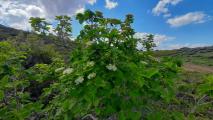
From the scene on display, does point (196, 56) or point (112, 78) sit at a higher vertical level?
point (112, 78)

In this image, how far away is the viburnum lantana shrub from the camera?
5867 millimetres

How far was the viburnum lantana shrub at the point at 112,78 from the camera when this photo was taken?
587 cm

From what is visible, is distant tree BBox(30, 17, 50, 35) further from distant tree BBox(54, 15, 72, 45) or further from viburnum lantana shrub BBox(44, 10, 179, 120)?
viburnum lantana shrub BBox(44, 10, 179, 120)

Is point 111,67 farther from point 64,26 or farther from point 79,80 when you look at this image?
point 64,26

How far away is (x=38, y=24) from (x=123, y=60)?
5842 centimetres

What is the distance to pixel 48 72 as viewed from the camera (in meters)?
9.73

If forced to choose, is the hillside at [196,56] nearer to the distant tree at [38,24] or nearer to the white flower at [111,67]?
the distant tree at [38,24]

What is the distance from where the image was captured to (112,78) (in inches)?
236

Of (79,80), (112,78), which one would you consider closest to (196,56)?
(112,78)

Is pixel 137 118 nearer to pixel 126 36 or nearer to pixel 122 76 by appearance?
pixel 122 76

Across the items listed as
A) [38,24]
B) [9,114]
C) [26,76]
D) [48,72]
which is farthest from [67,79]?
[38,24]

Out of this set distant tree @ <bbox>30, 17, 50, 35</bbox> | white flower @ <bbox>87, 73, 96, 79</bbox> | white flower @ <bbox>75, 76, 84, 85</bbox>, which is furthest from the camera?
distant tree @ <bbox>30, 17, 50, 35</bbox>

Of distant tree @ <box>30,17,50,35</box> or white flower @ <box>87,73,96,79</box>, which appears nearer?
white flower @ <box>87,73,96,79</box>

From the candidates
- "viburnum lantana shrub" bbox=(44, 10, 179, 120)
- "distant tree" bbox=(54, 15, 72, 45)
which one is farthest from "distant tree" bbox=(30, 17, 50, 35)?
"viburnum lantana shrub" bbox=(44, 10, 179, 120)
